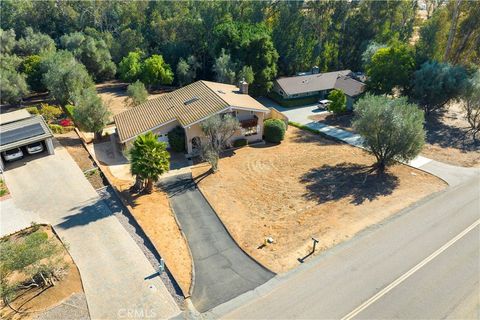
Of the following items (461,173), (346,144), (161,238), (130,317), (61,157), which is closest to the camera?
(130,317)

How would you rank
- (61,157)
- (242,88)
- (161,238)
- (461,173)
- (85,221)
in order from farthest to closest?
(242,88), (61,157), (461,173), (85,221), (161,238)

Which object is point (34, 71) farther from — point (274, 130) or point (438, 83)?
point (438, 83)

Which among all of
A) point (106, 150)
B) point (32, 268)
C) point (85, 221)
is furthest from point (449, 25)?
point (32, 268)

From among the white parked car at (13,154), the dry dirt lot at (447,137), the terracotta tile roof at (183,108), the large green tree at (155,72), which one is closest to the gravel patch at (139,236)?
the terracotta tile roof at (183,108)

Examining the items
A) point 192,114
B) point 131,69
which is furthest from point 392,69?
point 131,69

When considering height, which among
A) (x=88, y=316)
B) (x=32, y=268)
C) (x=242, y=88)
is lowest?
(x=88, y=316)

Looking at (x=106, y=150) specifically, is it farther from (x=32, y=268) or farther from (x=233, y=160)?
(x=32, y=268)
